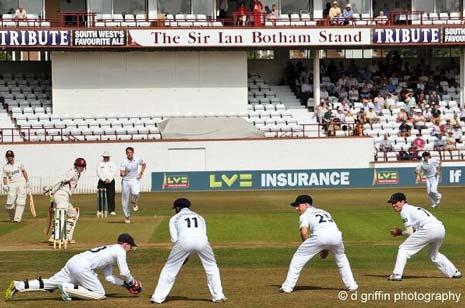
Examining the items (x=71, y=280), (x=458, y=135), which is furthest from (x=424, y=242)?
(x=458, y=135)

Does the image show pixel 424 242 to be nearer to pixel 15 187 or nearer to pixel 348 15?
pixel 15 187

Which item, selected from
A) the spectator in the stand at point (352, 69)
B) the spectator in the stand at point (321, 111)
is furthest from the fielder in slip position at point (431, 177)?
the spectator in the stand at point (352, 69)

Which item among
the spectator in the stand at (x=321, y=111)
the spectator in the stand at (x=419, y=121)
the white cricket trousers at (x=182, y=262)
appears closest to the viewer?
the white cricket trousers at (x=182, y=262)

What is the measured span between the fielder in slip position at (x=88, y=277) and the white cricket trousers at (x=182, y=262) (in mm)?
530

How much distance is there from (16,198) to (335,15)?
2914 centimetres

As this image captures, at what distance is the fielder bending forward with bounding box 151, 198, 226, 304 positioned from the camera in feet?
55.4

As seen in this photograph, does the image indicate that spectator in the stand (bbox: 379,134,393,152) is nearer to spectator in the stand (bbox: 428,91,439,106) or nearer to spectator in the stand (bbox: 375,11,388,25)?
spectator in the stand (bbox: 428,91,439,106)

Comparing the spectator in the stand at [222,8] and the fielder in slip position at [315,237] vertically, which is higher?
the spectator in the stand at [222,8]

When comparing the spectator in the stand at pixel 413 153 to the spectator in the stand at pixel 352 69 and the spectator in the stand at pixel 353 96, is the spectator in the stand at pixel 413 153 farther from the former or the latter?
the spectator in the stand at pixel 352 69

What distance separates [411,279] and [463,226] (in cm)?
1042

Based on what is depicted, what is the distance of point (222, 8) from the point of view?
196ft

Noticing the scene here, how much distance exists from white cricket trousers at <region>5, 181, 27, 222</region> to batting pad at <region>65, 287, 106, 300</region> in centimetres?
1545

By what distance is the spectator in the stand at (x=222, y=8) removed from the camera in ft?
196

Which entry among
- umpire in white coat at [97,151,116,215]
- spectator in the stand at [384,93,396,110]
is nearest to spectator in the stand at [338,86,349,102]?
spectator in the stand at [384,93,396,110]
